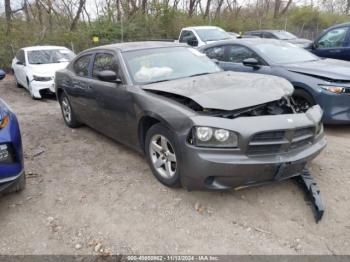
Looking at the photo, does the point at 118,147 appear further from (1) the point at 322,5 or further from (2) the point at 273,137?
(1) the point at 322,5

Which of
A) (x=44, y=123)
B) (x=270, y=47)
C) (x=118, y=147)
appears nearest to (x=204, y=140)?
(x=118, y=147)

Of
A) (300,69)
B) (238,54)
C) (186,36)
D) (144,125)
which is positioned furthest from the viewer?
(186,36)

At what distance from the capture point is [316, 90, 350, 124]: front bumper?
199 inches

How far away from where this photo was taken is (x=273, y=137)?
3.04 m

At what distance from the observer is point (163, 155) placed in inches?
142

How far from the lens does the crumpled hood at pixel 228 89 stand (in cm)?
319

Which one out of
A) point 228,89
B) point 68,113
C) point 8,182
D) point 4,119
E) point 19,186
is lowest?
point 19,186

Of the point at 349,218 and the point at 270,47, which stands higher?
the point at 270,47

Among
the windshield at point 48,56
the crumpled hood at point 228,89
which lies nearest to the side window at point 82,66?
the crumpled hood at point 228,89

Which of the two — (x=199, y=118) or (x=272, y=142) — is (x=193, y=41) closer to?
(x=199, y=118)

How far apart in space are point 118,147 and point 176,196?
1.79 m

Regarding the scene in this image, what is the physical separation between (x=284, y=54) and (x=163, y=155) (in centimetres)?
390

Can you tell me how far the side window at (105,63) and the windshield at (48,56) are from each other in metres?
5.33

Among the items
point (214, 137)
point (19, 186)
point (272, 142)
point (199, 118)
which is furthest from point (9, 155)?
point (272, 142)
